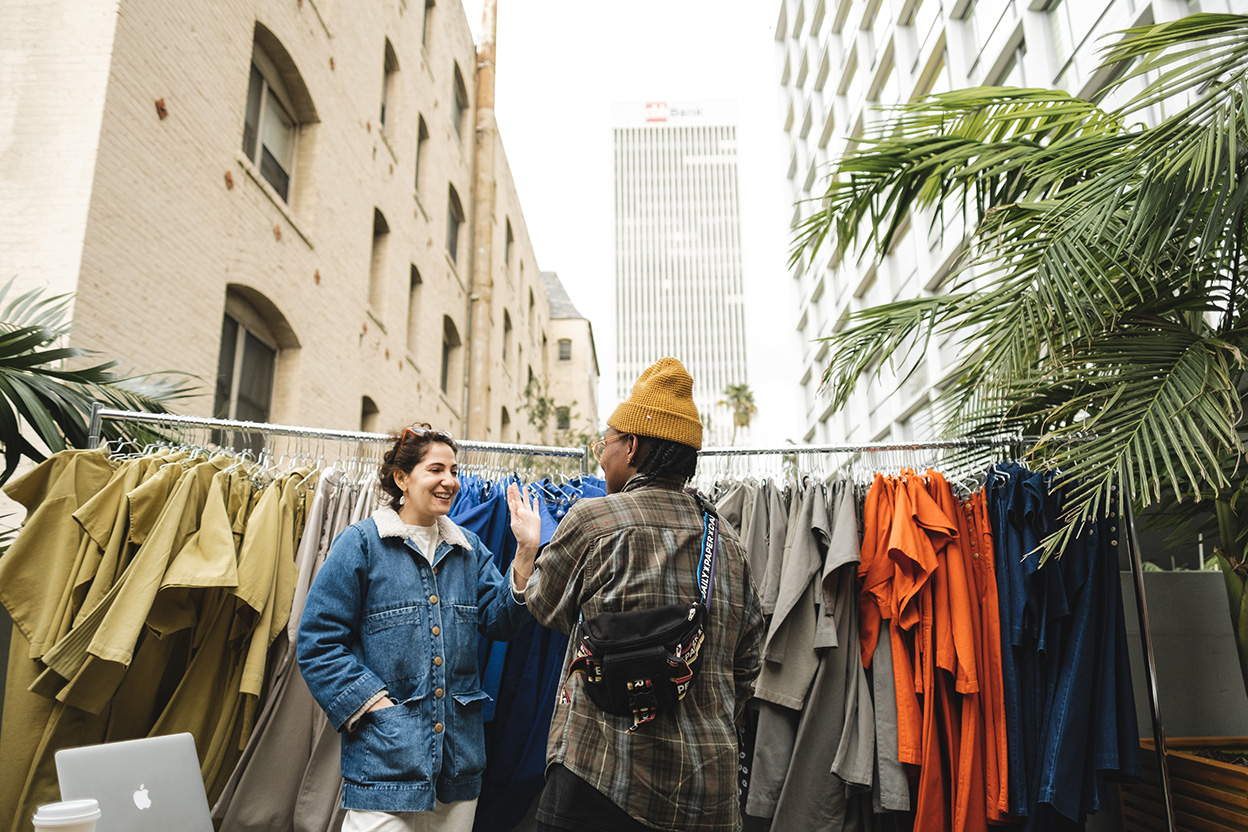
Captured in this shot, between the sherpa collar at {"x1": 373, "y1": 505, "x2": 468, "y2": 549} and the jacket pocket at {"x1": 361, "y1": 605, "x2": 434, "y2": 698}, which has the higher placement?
the sherpa collar at {"x1": 373, "y1": 505, "x2": 468, "y2": 549}

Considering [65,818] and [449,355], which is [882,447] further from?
[449,355]

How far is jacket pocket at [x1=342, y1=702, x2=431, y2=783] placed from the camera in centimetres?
284

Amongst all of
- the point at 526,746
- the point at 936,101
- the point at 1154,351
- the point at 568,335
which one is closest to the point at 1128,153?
the point at 1154,351

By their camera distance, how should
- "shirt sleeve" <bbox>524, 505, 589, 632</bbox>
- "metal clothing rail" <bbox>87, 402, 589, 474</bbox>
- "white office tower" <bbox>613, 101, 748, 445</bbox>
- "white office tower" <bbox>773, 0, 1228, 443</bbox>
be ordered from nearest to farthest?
"shirt sleeve" <bbox>524, 505, 589, 632</bbox> → "metal clothing rail" <bbox>87, 402, 589, 474</bbox> → "white office tower" <bbox>773, 0, 1228, 443</bbox> → "white office tower" <bbox>613, 101, 748, 445</bbox>

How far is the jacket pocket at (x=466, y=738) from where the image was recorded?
10.0 ft

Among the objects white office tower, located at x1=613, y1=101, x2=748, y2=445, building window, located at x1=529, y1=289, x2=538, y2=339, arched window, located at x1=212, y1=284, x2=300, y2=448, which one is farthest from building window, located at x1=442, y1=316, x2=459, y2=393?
white office tower, located at x1=613, y1=101, x2=748, y2=445

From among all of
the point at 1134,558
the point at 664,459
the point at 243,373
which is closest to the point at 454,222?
the point at 243,373

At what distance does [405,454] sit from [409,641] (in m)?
0.75

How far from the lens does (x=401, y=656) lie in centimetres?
306

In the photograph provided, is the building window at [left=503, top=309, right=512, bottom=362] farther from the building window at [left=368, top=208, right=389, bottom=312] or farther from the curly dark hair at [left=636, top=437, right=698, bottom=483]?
the curly dark hair at [left=636, top=437, right=698, bottom=483]

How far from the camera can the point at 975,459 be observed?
188 inches

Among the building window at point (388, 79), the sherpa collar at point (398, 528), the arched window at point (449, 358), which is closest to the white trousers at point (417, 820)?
the sherpa collar at point (398, 528)

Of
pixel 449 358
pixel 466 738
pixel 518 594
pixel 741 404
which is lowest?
pixel 466 738

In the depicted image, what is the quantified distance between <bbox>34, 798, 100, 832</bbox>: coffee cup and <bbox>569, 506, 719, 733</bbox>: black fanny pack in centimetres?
121
